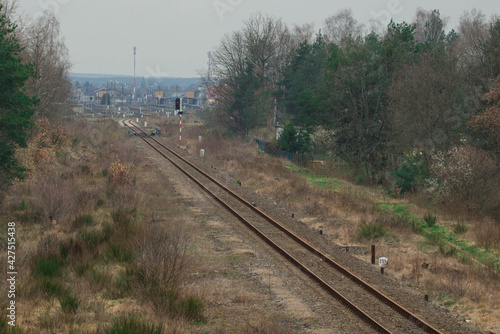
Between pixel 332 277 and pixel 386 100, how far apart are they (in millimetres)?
21707

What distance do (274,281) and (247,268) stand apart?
1.12 m

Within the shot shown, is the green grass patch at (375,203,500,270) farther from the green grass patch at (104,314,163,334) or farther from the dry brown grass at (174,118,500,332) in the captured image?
the green grass patch at (104,314,163,334)

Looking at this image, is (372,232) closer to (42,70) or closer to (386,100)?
(386,100)

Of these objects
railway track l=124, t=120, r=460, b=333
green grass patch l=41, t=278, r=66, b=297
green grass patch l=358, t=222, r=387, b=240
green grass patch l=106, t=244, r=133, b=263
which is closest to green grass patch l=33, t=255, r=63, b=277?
green grass patch l=41, t=278, r=66, b=297

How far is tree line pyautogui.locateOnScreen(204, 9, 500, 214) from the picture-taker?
77.3 feet

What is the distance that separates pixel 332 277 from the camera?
11336mm

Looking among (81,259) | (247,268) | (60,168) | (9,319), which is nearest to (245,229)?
(247,268)

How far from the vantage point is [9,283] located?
359 inches

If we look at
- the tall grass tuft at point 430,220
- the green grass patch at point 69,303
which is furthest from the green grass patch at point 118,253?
the tall grass tuft at point 430,220

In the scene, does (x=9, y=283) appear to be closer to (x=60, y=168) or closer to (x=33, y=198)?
(x=33, y=198)

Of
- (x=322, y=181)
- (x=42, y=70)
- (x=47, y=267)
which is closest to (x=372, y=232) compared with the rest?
(x=47, y=267)

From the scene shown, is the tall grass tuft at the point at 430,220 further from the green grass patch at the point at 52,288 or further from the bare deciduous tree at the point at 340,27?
the bare deciduous tree at the point at 340,27

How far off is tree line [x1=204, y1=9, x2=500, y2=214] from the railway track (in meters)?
9.09

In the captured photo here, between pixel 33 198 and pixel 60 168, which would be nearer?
pixel 33 198
